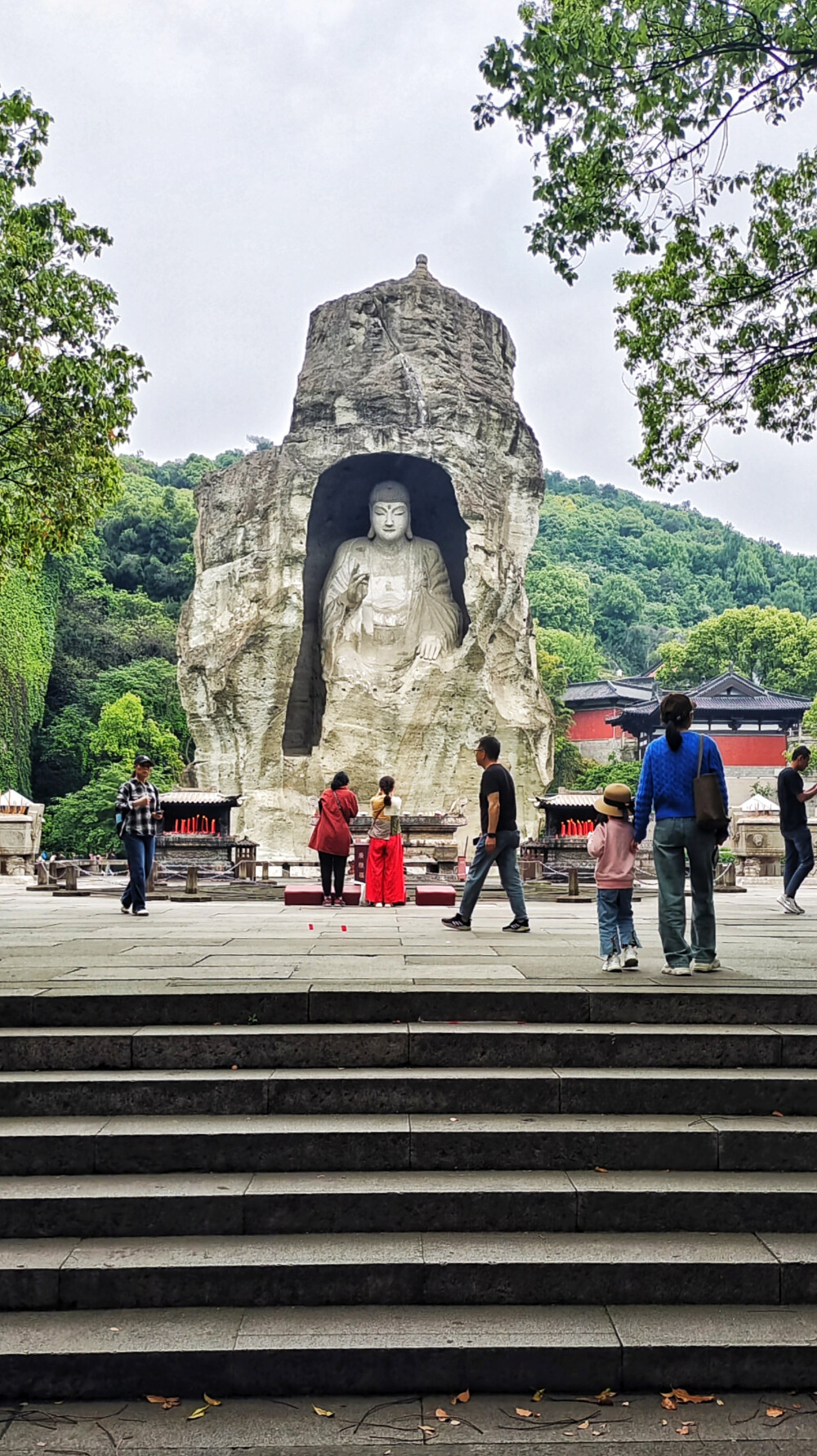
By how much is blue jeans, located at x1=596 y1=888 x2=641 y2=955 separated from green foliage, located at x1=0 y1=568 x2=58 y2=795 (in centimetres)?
3099

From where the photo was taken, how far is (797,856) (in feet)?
34.2

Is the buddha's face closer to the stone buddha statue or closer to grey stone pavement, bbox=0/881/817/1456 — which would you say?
the stone buddha statue

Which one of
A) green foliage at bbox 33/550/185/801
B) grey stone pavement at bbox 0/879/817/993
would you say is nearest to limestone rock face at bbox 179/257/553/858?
grey stone pavement at bbox 0/879/817/993

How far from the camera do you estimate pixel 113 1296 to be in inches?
142

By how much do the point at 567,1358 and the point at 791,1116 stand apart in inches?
64.9

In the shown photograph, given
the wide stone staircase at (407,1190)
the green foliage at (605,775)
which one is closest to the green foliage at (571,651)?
the green foliage at (605,775)

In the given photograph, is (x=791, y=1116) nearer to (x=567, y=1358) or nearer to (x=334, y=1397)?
(x=567, y=1358)

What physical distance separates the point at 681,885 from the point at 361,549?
19682 mm

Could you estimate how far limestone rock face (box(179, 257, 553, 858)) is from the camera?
23516mm

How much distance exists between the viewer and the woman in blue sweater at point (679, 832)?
588 centimetres

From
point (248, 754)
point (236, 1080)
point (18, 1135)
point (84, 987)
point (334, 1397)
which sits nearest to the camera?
point (334, 1397)

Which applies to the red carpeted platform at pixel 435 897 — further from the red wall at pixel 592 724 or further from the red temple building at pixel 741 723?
the red wall at pixel 592 724

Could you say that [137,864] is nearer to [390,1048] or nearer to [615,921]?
[615,921]

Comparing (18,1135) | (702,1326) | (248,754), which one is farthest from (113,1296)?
(248,754)
